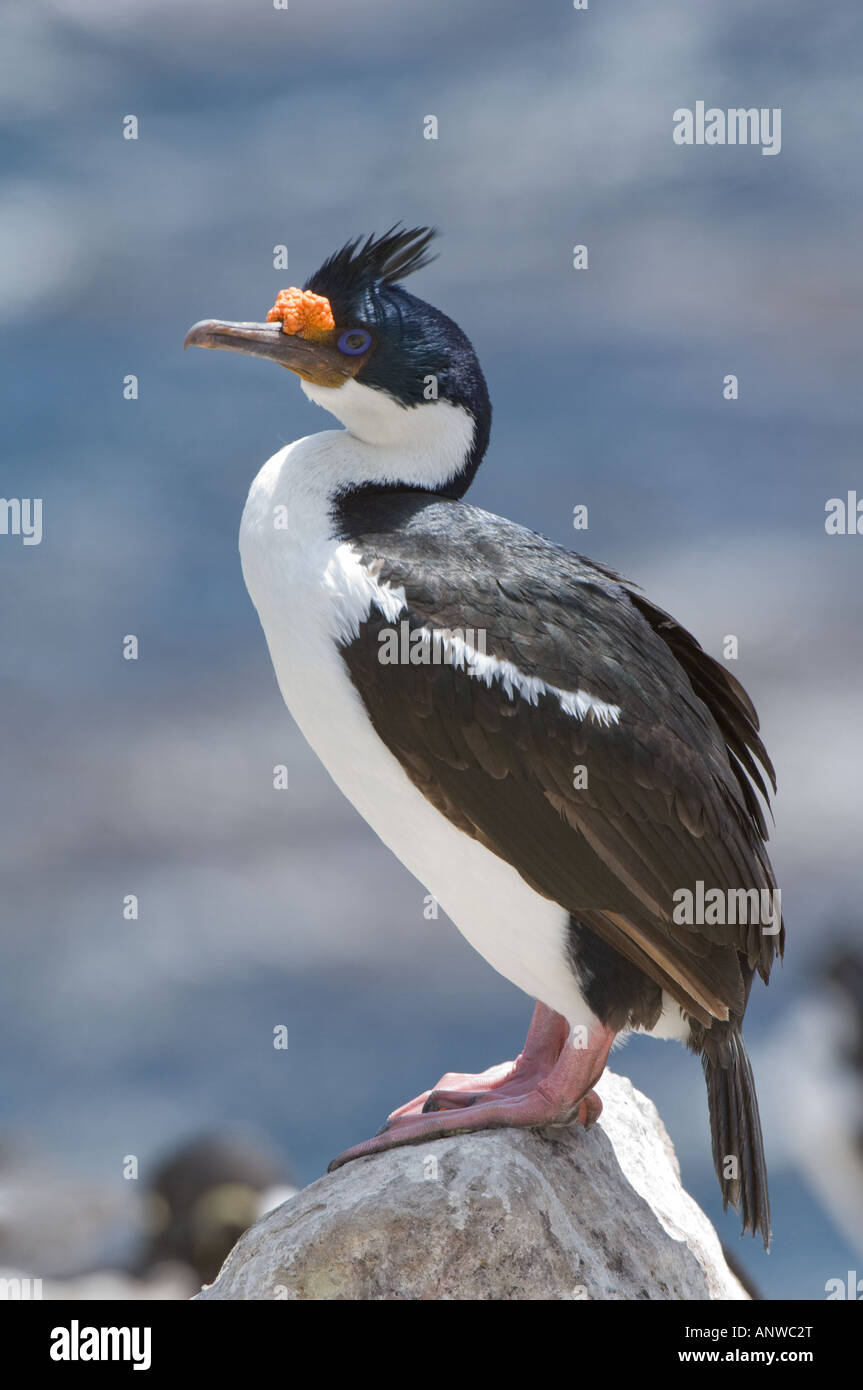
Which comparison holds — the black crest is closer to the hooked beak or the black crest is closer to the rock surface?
the hooked beak

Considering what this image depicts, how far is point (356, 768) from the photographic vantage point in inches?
151

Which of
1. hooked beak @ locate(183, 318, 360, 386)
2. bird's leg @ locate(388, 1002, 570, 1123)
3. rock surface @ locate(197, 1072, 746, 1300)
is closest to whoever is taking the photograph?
rock surface @ locate(197, 1072, 746, 1300)

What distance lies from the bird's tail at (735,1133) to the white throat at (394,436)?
186cm

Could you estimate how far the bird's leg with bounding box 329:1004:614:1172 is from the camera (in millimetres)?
3992

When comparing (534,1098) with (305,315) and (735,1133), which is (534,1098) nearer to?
(735,1133)

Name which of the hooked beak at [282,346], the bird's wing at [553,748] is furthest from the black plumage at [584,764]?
the hooked beak at [282,346]

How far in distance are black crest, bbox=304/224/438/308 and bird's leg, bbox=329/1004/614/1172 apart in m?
2.25

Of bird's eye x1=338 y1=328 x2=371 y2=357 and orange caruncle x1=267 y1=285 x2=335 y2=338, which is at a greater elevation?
orange caruncle x1=267 y1=285 x2=335 y2=338

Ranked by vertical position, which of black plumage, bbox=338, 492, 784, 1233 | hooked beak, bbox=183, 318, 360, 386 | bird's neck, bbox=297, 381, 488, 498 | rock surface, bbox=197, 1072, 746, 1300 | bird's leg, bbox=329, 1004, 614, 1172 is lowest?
rock surface, bbox=197, 1072, 746, 1300

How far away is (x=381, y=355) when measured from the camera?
3975mm

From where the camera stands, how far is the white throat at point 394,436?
402 cm

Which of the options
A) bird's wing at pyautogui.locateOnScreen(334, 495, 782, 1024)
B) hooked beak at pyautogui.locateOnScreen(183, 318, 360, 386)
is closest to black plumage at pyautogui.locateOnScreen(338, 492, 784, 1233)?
bird's wing at pyautogui.locateOnScreen(334, 495, 782, 1024)

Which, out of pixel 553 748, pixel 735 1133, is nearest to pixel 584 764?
pixel 553 748

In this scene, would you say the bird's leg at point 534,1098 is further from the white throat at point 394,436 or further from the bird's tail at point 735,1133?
the white throat at point 394,436
